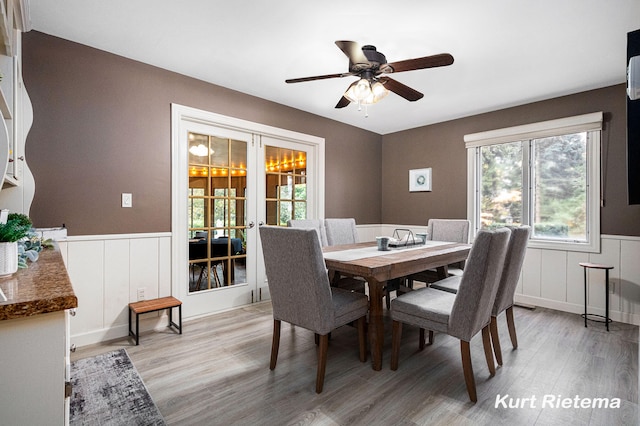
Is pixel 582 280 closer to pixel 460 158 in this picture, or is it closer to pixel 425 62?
pixel 460 158

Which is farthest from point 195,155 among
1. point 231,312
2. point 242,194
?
point 231,312

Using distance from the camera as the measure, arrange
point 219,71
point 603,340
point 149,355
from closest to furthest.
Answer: point 149,355 → point 603,340 → point 219,71

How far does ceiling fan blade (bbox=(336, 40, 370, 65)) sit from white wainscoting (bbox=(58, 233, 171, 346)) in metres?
2.27

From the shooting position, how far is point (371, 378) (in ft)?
6.72

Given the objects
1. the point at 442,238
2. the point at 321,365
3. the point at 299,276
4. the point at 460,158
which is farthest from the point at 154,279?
the point at 460,158

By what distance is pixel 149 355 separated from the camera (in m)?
2.39

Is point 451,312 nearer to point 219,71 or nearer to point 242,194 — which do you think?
point 242,194

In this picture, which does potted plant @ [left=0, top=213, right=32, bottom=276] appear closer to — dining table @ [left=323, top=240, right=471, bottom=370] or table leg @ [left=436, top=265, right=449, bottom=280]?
dining table @ [left=323, top=240, right=471, bottom=370]

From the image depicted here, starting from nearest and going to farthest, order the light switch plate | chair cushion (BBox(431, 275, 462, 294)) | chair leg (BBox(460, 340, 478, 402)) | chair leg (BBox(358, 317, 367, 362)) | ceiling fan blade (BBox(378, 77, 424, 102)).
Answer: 1. chair leg (BBox(460, 340, 478, 402))
2. chair leg (BBox(358, 317, 367, 362))
3. ceiling fan blade (BBox(378, 77, 424, 102))
4. chair cushion (BBox(431, 275, 462, 294))
5. the light switch plate

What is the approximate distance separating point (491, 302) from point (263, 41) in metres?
2.50

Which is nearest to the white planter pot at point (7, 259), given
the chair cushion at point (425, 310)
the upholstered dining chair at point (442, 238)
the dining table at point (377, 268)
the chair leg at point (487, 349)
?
the dining table at point (377, 268)

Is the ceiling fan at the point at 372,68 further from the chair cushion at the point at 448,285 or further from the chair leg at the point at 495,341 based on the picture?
the chair leg at the point at 495,341

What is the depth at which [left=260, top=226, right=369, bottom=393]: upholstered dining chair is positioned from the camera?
1.84 meters

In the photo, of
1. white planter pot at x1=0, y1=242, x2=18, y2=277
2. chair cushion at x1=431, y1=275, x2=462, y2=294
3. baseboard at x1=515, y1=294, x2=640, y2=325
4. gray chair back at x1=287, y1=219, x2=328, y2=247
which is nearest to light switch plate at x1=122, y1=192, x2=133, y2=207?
gray chair back at x1=287, y1=219, x2=328, y2=247
